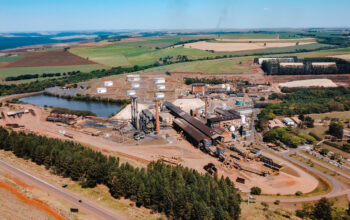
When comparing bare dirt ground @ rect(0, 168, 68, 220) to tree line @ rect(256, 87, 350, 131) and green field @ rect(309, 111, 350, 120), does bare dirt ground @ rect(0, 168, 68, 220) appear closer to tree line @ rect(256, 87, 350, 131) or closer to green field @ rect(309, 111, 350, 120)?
tree line @ rect(256, 87, 350, 131)

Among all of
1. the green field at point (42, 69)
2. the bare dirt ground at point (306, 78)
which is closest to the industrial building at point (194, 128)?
the bare dirt ground at point (306, 78)

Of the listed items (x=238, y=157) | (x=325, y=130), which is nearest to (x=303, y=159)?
(x=238, y=157)

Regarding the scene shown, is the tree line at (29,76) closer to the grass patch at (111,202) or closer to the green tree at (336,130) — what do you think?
the grass patch at (111,202)

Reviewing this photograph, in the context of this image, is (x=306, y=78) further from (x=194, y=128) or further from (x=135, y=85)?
(x=194, y=128)

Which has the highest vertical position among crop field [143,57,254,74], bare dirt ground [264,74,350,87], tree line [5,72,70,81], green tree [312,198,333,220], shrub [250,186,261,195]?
crop field [143,57,254,74]

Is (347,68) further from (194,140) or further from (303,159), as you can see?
(194,140)

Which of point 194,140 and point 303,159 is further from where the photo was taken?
point 194,140

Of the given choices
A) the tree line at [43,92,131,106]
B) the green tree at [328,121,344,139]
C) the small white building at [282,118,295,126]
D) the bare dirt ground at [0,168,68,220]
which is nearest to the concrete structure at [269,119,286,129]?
the small white building at [282,118,295,126]
